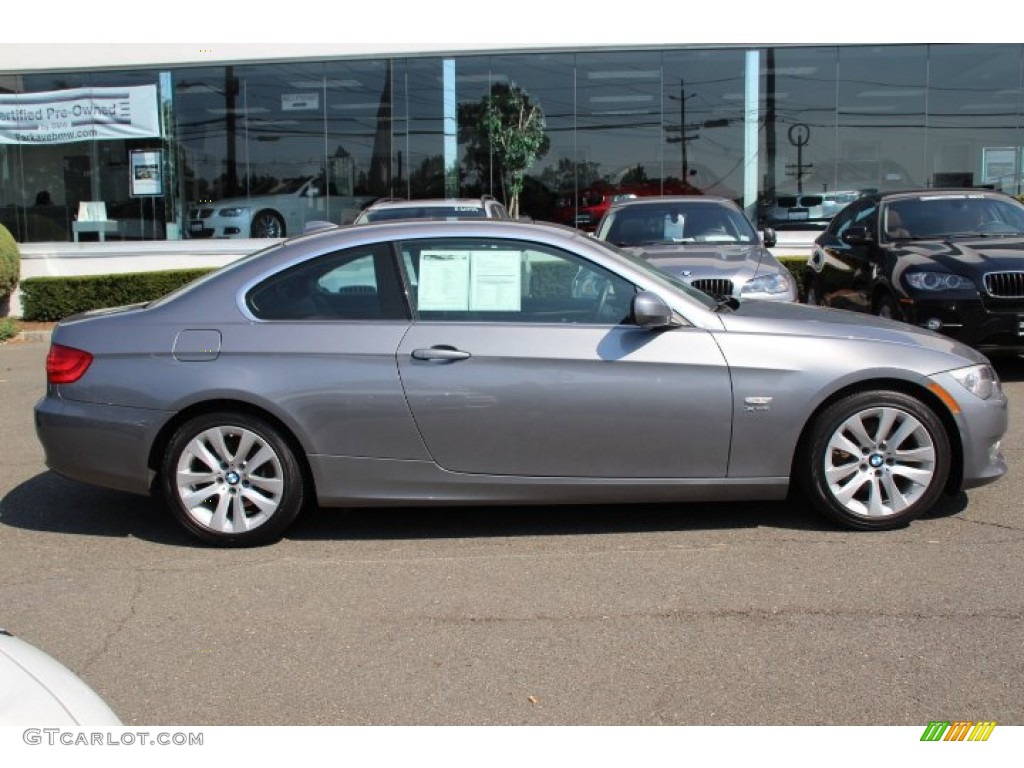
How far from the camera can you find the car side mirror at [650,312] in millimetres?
4879

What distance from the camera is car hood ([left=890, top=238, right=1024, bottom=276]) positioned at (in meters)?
8.50

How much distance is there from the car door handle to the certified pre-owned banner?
17.4 metres

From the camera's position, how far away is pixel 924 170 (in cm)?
1894

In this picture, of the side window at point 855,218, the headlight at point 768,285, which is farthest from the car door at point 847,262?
the headlight at point 768,285

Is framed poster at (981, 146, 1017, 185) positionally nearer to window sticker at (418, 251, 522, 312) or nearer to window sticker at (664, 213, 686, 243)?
window sticker at (664, 213, 686, 243)

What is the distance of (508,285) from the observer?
16.8 ft

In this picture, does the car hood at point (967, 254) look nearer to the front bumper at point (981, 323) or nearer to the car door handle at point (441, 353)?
the front bumper at point (981, 323)


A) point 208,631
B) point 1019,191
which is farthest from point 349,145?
point 208,631

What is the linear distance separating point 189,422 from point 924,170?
1712cm

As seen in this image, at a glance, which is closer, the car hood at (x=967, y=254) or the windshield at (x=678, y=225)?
the car hood at (x=967, y=254)

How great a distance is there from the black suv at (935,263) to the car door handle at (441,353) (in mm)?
5164

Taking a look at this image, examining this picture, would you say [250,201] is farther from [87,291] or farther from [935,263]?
[935,263]

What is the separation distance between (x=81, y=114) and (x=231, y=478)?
1772cm

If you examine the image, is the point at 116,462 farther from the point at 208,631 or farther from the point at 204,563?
the point at 208,631
